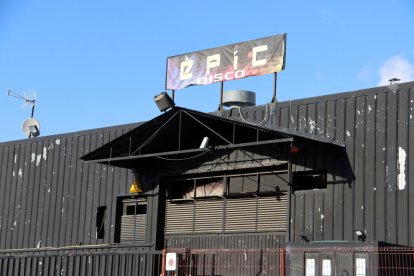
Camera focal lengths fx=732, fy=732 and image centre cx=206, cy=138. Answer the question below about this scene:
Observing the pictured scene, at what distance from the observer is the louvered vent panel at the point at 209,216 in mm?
19938

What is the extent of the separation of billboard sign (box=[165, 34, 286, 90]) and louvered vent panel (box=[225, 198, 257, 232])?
344 centimetres

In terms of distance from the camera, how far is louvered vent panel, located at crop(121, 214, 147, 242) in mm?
21547

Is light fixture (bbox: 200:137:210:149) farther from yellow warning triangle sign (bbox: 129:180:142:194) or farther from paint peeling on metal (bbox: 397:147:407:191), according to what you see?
paint peeling on metal (bbox: 397:147:407:191)

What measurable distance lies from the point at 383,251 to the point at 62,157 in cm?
1242

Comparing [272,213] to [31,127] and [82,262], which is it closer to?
[82,262]

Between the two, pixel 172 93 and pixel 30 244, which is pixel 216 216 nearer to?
pixel 172 93

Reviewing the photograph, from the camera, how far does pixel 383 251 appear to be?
48.8ft

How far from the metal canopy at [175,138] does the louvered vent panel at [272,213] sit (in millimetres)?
1574

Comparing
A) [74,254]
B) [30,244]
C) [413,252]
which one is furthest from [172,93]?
[413,252]

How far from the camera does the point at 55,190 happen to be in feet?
78.1

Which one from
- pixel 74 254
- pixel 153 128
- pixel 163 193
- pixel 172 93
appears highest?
pixel 172 93

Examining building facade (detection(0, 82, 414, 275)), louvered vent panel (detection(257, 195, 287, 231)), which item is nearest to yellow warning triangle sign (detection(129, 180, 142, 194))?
building facade (detection(0, 82, 414, 275))

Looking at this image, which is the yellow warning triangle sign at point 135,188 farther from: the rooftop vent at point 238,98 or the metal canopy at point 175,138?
the rooftop vent at point 238,98

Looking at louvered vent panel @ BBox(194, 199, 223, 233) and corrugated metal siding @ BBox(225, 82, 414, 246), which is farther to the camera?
louvered vent panel @ BBox(194, 199, 223, 233)
